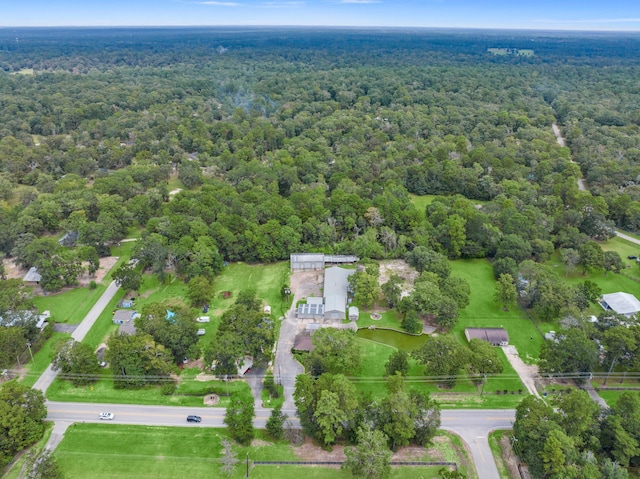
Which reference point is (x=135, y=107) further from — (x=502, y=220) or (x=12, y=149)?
(x=502, y=220)

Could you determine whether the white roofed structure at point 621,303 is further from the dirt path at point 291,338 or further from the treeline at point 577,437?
the dirt path at point 291,338

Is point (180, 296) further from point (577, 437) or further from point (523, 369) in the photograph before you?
point (577, 437)

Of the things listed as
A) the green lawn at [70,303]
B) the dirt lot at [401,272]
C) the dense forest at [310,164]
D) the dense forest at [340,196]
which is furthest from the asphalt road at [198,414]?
the dense forest at [310,164]

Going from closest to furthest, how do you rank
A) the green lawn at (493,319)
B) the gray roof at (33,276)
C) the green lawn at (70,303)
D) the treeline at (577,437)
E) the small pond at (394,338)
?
1. the treeline at (577,437)
2. the green lawn at (493,319)
3. the small pond at (394,338)
4. the green lawn at (70,303)
5. the gray roof at (33,276)

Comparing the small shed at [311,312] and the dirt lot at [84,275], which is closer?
the small shed at [311,312]

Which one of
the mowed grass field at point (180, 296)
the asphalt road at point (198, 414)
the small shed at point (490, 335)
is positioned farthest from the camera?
the small shed at point (490, 335)

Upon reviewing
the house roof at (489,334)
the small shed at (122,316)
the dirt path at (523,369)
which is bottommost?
the dirt path at (523,369)

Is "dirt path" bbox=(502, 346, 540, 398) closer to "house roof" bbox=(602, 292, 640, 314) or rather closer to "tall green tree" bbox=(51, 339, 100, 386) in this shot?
"house roof" bbox=(602, 292, 640, 314)

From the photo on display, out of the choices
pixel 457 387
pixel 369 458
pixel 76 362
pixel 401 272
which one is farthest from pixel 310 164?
pixel 369 458
